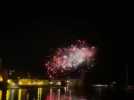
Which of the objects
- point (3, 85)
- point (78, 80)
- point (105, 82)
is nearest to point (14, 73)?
point (78, 80)

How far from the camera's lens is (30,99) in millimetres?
52062

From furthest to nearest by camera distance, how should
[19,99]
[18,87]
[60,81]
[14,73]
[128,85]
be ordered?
[128,85], [60,81], [14,73], [18,87], [19,99]

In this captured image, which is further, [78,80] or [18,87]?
[78,80]

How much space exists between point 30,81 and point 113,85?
40.7 m

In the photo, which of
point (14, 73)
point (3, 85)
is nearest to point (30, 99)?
point (3, 85)

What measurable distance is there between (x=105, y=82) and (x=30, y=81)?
130ft

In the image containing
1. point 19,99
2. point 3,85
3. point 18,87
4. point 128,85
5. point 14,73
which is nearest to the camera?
point 19,99

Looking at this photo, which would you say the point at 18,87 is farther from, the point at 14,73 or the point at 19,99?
the point at 19,99

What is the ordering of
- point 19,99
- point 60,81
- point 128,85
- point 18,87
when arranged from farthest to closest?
point 128,85 < point 60,81 < point 18,87 < point 19,99

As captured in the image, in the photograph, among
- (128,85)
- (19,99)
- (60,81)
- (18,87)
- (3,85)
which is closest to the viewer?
(19,99)

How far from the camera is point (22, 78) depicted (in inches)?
3964

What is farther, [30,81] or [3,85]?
[30,81]

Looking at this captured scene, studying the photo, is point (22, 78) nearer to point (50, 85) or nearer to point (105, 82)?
point (50, 85)

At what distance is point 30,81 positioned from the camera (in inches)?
4149
